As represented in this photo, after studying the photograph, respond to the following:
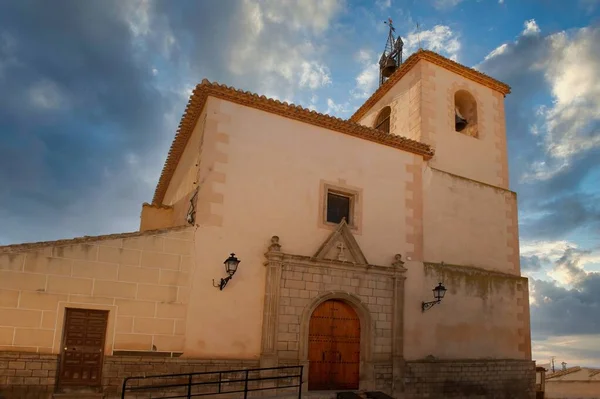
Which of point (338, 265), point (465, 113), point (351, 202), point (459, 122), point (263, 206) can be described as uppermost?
point (465, 113)

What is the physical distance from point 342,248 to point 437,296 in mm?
2921

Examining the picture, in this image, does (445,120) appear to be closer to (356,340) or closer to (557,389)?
(356,340)

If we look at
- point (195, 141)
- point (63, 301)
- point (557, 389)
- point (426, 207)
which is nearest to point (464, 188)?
point (426, 207)

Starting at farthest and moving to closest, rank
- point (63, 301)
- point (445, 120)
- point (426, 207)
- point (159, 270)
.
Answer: point (445, 120), point (426, 207), point (159, 270), point (63, 301)

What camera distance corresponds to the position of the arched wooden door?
36.3ft

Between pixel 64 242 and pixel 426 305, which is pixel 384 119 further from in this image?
pixel 64 242

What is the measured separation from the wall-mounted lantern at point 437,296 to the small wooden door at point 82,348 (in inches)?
301

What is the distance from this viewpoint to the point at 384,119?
58.0 ft

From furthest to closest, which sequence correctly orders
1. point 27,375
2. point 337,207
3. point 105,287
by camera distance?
point 337,207
point 105,287
point 27,375

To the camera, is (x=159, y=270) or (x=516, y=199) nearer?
(x=159, y=270)

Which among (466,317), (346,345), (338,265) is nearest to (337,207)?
(338,265)

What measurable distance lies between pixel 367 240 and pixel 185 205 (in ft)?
15.4

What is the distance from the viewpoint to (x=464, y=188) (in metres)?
14.4

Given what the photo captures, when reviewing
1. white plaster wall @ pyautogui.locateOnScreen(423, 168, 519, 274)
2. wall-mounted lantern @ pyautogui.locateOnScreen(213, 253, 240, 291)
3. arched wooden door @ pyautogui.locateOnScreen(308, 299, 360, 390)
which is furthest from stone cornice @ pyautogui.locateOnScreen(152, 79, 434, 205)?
arched wooden door @ pyautogui.locateOnScreen(308, 299, 360, 390)
